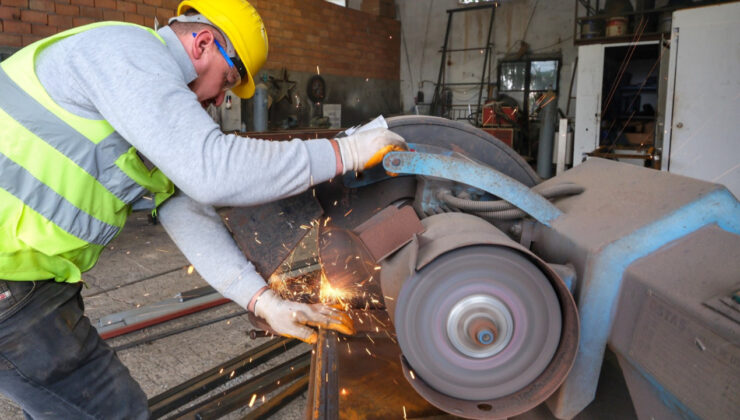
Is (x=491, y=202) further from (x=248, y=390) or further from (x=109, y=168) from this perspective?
(x=248, y=390)

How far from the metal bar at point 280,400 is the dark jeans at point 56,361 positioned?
2.29ft

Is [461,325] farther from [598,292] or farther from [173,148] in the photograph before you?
[173,148]

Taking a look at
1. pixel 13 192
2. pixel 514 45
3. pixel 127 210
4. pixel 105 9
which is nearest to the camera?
pixel 13 192

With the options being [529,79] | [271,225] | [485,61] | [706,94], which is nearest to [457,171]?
[271,225]

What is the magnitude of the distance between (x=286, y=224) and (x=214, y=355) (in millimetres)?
1533

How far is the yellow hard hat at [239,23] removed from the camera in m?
1.46

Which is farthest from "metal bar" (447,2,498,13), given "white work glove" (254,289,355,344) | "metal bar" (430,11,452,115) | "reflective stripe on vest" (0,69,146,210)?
"reflective stripe on vest" (0,69,146,210)

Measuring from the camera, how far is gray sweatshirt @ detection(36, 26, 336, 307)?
1113mm

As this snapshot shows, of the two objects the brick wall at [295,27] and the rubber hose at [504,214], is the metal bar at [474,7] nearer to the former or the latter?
the brick wall at [295,27]

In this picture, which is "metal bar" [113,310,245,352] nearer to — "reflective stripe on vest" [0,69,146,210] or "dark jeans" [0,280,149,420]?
"dark jeans" [0,280,149,420]

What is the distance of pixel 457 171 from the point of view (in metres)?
1.40

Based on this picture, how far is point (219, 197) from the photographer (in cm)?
115

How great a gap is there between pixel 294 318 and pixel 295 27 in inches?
305

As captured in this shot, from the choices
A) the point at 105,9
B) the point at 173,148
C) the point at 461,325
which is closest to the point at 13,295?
the point at 173,148
